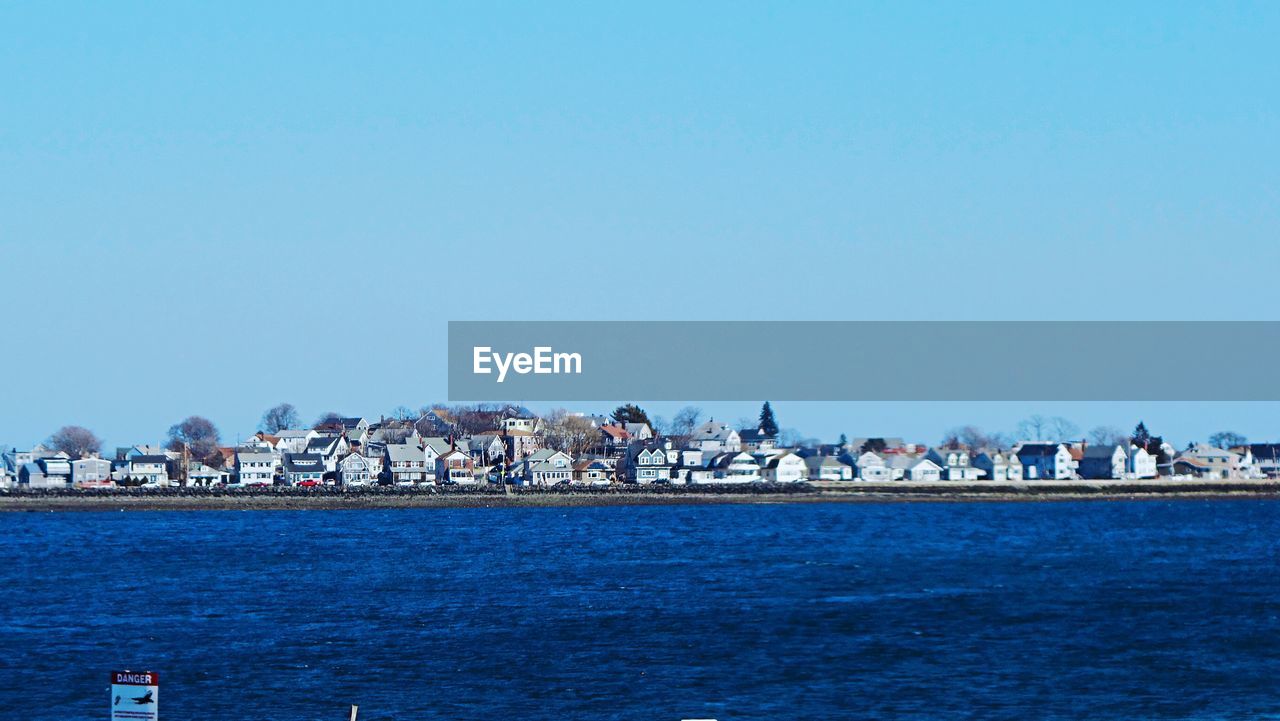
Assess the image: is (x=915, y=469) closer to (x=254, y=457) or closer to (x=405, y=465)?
(x=405, y=465)

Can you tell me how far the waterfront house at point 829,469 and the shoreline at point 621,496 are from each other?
5.79 m

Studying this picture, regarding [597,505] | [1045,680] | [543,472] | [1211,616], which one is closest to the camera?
[1045,680]

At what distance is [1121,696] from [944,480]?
9829 cm

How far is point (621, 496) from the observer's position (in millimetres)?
101125

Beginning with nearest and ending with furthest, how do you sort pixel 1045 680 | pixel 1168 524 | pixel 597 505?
pixel 1045 680, pixel 1168 524, pixel 597 505

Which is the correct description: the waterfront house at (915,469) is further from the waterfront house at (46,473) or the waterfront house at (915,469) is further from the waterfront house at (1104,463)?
the waterfront house at (46,473)

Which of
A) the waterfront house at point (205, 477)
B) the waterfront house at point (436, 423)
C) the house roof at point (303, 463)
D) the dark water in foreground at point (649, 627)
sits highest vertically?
the waterfront house at point (436, 423)

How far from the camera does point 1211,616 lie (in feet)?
109

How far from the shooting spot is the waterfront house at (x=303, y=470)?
11212 cm

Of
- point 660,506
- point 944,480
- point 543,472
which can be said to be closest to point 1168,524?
point 660,506

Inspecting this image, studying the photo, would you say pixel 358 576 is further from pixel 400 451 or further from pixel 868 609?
pixel 400 451

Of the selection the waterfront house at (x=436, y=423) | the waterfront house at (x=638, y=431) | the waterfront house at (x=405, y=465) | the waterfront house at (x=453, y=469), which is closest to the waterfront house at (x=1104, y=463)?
the waterfront house at (x=638, y=431)

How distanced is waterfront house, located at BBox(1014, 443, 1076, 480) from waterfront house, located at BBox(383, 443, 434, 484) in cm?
5144

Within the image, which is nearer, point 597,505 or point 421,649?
point 421,649
